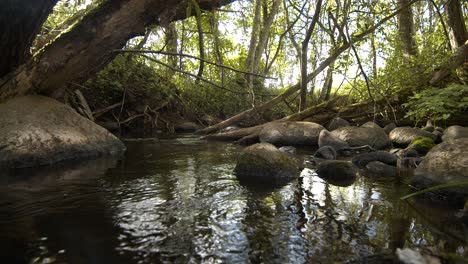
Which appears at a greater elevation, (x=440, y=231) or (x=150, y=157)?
(x=150, y=157)

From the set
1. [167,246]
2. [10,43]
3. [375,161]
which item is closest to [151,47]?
[10,43]

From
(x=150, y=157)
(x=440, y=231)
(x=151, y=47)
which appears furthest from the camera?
(x=151, y=47)

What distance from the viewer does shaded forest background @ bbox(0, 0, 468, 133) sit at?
5.50 m

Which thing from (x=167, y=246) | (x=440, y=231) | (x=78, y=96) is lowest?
(x=440, y=231)

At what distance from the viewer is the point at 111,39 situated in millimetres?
5672

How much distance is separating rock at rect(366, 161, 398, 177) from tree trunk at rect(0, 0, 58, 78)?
5152mm

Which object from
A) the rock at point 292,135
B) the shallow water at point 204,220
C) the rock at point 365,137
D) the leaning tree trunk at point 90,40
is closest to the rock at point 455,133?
the rock at point 365,137

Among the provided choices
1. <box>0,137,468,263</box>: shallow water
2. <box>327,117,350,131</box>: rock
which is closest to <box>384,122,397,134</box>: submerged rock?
<box>327,117,350,131</box>: rock

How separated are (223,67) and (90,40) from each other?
2.19 metres

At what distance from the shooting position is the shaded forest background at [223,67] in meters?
5.50

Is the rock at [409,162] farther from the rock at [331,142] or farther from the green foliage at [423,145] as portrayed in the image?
the rock at [331,142]

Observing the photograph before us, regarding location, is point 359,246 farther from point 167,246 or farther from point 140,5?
point 140,5

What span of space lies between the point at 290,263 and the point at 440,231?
1407 millimetres

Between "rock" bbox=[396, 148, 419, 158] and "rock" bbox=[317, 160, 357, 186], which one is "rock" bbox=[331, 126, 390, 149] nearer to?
"rock" bbox=[396, 148, 419, 158]
